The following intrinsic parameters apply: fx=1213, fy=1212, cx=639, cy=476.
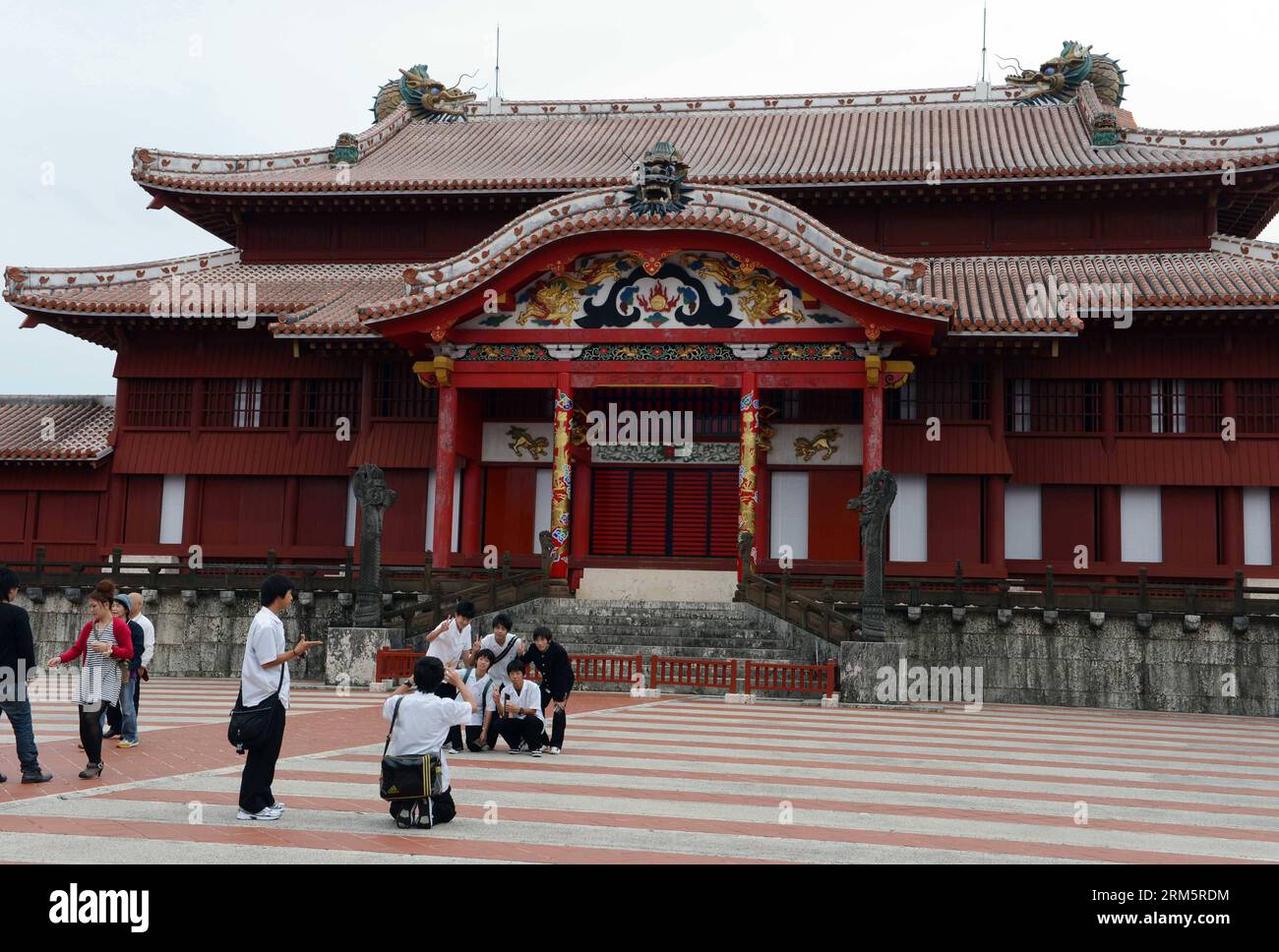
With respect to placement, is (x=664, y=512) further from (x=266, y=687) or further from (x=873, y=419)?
(x=266, y=687)

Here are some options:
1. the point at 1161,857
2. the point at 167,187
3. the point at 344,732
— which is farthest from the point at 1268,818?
the point at 167,187

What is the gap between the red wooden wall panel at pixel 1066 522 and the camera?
25.2 meters

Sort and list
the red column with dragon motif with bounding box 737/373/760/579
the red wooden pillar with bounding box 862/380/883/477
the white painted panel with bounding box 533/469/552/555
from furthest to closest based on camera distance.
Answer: the white painted panel with bounding box 533/469/552/555 → the red column with dragon motif with bounding box 737/373/760/579 → the red wooden pillar with bounding box 862/380/883/477

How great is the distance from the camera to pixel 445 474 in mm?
→ 24094

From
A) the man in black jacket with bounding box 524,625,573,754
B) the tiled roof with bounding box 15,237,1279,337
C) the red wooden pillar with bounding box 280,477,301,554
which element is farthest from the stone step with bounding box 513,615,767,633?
the man in black jacket with bounding box 524,625,573,754

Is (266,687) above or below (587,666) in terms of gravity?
above

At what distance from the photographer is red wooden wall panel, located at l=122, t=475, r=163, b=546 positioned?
27344 mm

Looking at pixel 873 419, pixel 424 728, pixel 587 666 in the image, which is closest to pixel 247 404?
pixel 587 666

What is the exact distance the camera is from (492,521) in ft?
87.8

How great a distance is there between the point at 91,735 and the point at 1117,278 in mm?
21910

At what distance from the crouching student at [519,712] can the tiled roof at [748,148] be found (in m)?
18.0

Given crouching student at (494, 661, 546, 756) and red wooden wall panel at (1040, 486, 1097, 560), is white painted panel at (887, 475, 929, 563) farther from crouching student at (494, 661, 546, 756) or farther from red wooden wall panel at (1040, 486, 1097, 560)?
crouching student at (494, 661, 546, 756)

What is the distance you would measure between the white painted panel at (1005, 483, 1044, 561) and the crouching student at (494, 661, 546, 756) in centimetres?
1605

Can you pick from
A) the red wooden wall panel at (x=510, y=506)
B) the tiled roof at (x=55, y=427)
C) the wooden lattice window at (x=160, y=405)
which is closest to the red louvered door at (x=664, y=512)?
the red wooden wall panel at (x=510, y=506)
